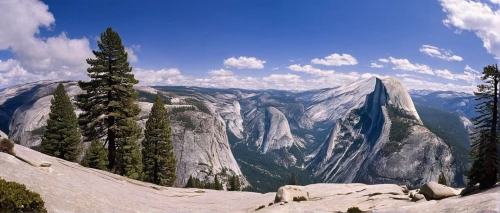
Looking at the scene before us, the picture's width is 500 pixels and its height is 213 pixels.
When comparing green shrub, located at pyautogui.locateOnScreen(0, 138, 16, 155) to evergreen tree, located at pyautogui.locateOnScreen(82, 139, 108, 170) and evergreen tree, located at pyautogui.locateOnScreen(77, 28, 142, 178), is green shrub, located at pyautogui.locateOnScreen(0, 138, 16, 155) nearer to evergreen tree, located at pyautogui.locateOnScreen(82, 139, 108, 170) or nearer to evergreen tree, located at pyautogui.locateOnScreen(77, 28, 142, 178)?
evergreen tree, located at pyautogui.locateOnScreen(77, 28, 142, 178)

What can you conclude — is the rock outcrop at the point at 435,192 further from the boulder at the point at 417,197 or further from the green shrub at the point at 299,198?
the green shrub at the point at 299,198

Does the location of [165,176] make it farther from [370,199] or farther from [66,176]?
[370,199]

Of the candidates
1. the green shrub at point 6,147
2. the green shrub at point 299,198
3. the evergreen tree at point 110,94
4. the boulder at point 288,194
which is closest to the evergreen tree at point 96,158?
the evergreen tree at point 110,94

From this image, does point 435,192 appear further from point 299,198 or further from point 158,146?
point 158,146

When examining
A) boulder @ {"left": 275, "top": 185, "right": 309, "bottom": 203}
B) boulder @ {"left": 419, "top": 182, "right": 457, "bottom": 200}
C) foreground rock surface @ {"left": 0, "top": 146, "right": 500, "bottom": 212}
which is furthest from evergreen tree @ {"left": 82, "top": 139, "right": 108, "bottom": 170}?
boulder @ {"left": 419, "top": 182, "right": 457, "bottom": 200}

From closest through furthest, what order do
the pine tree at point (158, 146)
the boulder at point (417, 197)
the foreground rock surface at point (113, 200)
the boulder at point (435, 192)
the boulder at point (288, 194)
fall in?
the foreground rock surface at point (113, 200) → the boulder at point (435, 192) → the boulder at point (417, 197) → the boulder at point (288, 194) → the pine tree at point (158, 146)

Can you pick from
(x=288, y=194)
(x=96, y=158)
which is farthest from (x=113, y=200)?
(x=96, y=158)
